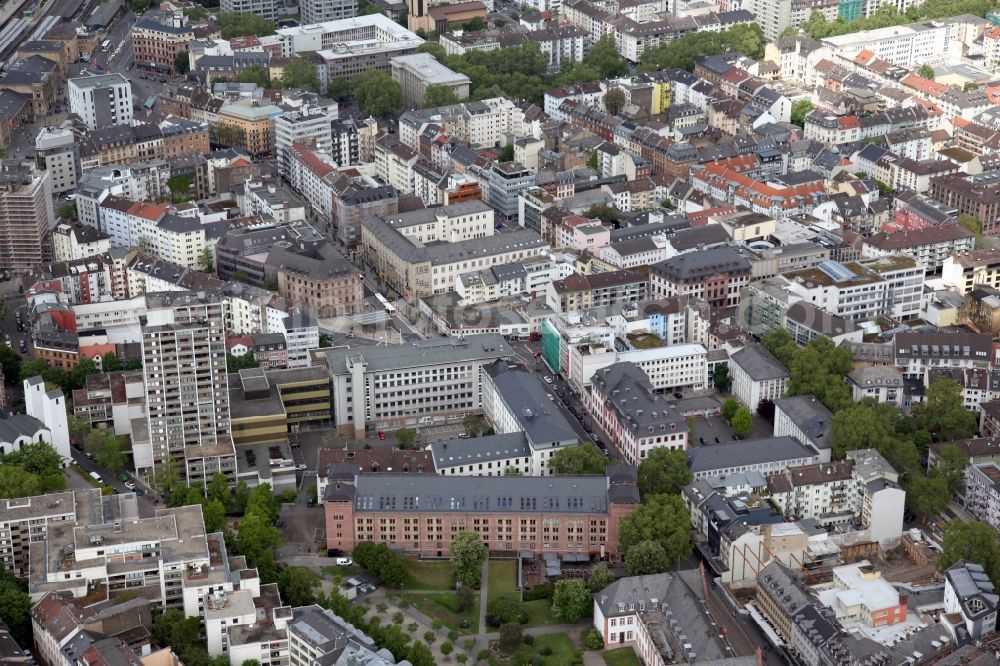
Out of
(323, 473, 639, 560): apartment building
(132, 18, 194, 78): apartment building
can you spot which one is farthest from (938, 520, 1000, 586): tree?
(132, 18, 194, 78): apartment building

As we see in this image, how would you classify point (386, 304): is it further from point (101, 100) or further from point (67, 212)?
point (101, 100)

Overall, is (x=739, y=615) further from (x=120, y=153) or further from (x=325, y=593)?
(x=120, y=153)

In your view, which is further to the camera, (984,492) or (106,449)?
(106,449)

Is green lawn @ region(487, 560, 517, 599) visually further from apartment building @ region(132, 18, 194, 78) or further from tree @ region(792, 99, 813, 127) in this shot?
apartment building @ region(132, 18, 194, 78)

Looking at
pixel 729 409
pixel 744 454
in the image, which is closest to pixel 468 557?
pixel 744 454

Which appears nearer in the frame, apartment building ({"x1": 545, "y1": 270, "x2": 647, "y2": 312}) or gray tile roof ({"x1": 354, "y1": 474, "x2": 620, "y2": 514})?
gray tile roof ({"x1": 354, "y1": 474, "x2": 620, "y2": 514})
